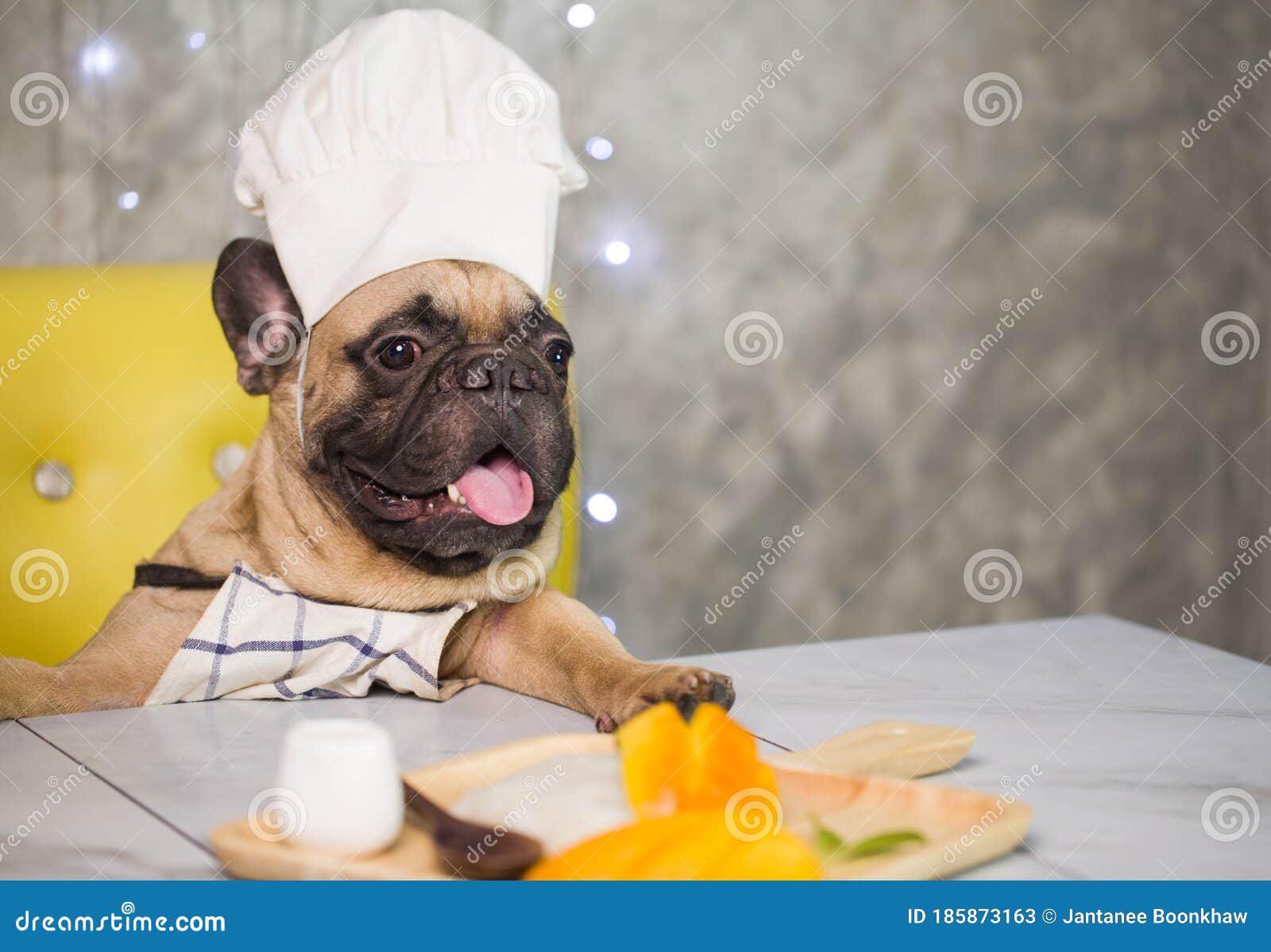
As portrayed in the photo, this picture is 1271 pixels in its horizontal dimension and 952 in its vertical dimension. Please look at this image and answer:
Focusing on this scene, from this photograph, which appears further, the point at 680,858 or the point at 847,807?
the point at 847,807

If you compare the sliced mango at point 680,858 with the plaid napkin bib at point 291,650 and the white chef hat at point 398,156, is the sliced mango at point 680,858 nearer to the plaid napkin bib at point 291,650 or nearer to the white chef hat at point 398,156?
the plaid napkin bib at point 291,650

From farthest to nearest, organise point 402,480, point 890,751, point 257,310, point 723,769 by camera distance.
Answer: point 257,310
point 402,480
point 890,751
point 723,769

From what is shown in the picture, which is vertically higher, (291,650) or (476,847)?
A: (291,650)

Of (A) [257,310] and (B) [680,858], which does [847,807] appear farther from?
(A) [257,310]

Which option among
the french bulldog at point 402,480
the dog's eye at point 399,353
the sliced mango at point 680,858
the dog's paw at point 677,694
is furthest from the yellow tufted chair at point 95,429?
the sliced mango at point 680,858

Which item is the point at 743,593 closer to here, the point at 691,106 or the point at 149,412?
the point at 691,106

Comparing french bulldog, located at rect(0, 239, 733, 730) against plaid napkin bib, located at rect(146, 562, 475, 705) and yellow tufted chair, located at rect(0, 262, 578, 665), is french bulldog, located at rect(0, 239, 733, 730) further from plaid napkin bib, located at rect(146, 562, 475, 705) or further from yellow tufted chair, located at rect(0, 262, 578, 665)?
yellow tufted chair, located at rect(0, 262, 578, 665)

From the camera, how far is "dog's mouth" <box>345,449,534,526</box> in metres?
1.06

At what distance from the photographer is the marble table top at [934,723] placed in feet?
2.03

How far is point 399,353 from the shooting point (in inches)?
43.9

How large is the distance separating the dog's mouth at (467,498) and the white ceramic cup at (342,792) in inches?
19.6

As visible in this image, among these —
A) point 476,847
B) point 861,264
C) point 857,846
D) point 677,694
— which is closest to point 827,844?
point 857,846

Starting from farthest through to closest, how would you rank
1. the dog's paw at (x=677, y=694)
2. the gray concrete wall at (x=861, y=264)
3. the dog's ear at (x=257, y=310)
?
the gray concrete wall at (x=861, y=264) → the dog's ear at (x=257, y=310) → the dog's paw at (x=677, y=694)

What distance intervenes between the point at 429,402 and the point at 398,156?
23 cm
